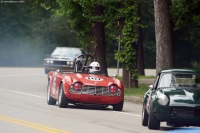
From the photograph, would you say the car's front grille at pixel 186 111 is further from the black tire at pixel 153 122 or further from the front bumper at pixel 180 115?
the black tire at pixel 153 122

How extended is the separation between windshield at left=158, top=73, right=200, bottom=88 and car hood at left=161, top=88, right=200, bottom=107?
0.51m

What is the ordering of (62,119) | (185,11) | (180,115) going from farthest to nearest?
(185,11) → (62,119) → (180,115)

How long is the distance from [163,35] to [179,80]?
1208 centimetres

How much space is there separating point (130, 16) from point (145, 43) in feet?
136

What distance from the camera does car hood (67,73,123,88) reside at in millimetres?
20580

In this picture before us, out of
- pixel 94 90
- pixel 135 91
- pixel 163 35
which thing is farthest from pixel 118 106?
pixel 135 91

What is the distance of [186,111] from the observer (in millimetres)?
14781

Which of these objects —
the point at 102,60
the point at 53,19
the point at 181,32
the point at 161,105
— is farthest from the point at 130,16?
the point at 181,32

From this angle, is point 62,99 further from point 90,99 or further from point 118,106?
point 118,106

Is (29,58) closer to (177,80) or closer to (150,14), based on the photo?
(150,14)

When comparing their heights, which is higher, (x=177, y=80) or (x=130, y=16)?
(x=130, y=16)

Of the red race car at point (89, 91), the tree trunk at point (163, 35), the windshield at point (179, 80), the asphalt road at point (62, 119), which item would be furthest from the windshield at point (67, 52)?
the windshield at point (179, 80)

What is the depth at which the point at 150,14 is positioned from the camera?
71062 mm

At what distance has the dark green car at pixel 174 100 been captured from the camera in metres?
14.7
